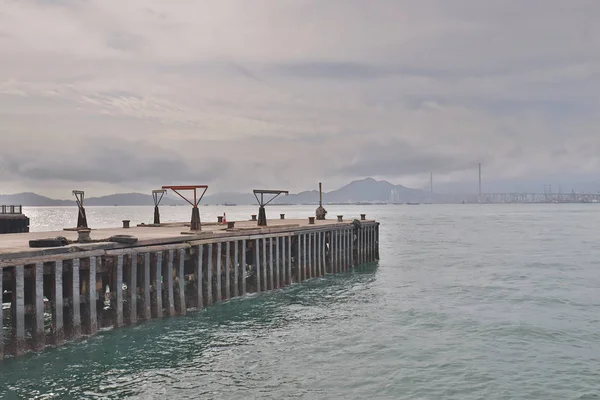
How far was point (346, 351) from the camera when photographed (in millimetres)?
20188

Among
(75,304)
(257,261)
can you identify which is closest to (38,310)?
(75,304)

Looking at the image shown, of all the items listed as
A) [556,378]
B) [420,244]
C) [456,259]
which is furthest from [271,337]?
[420,244]

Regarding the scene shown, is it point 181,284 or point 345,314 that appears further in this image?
point 345,314

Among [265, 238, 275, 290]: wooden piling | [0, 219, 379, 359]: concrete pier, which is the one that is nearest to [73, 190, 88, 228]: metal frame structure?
[0, 219, 379, 359]: concrete pier

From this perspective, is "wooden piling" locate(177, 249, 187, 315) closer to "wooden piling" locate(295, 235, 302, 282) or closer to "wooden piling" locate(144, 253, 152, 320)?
"wooden piling" locate(144, 253, 152, 320)

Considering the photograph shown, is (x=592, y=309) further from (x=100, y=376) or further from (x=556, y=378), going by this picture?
A: (x=100, y=376)

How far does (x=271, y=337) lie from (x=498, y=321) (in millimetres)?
11631

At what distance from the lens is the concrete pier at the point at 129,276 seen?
18172mm

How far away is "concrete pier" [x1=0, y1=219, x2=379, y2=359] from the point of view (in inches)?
715

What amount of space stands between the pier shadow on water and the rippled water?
0.05 meters

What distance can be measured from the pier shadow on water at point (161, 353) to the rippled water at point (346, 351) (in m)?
0.05

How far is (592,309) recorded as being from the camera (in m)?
28.5

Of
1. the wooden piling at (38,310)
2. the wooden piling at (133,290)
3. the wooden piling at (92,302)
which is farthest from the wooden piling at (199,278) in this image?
the wooden piling at (38,310)

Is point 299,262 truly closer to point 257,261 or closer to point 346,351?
point 257,261
